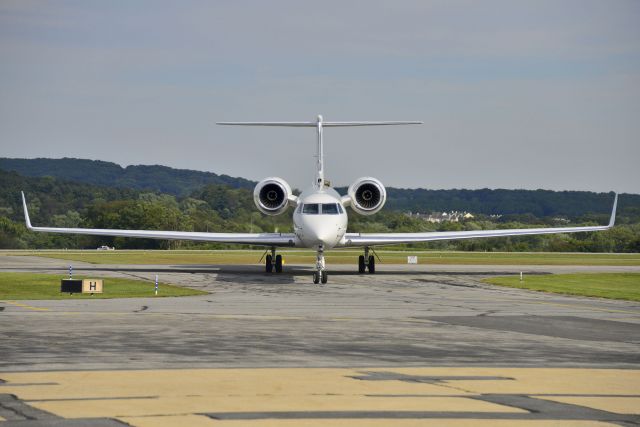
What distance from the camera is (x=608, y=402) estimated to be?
13086 mm

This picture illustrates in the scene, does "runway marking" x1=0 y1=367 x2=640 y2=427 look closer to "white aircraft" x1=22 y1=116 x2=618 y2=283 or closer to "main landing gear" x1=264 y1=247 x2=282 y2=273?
"white aircraft" x1=22 y1=116 x2=618 y2=283

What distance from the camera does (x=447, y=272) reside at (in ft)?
171

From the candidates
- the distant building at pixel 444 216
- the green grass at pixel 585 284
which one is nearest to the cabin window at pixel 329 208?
the green grass at pixel 585 284

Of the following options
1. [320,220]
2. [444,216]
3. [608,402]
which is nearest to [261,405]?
[608,402]

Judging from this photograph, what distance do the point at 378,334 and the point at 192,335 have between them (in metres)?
3.80

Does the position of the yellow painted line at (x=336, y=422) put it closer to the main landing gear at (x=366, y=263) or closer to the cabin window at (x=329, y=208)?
the cabin window at (x=329, y=208)

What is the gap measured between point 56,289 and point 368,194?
17120mm

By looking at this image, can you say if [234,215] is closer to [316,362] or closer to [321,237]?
[321,237]

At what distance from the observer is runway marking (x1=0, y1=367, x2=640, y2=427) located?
11.7 metres

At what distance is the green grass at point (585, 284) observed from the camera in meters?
36.8

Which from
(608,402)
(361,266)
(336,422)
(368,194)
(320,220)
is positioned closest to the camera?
(336,422)

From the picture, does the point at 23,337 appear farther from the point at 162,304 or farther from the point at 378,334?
the point at 162,304

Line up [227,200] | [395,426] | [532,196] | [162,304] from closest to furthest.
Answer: [395,426], [162,304], [227,200], [532,196]

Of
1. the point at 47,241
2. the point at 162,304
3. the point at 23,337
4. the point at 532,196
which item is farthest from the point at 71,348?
the point at 532,196
